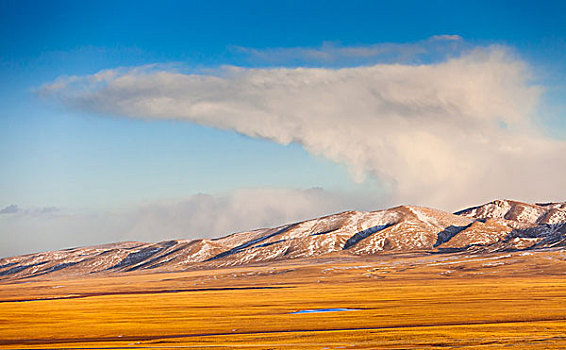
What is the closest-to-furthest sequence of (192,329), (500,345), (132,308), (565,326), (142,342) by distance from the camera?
(500,345)
(565,326)
(142,342)
(192,329)
(132,308)

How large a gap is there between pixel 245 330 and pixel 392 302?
43.5 m

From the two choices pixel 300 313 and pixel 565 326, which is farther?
pixel 300 313

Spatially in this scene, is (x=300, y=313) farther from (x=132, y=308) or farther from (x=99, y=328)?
(x=132, y=308)

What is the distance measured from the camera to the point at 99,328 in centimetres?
8406

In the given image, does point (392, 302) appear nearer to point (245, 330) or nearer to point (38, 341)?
point (245, 330)

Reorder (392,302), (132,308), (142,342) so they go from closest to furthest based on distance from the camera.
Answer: (142,342), (392,302), (132,308)

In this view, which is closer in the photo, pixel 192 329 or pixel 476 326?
pixel 476 326

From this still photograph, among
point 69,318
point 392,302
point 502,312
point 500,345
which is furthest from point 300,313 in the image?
point 500,345

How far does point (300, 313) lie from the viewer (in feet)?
323

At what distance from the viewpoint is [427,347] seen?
52.1 meters

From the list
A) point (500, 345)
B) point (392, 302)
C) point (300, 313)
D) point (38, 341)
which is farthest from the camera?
point (392, 302)

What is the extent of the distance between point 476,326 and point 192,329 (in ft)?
114

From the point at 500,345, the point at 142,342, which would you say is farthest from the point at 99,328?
the point at 500,345

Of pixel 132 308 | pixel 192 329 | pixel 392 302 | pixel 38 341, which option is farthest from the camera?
pixel 132 308
